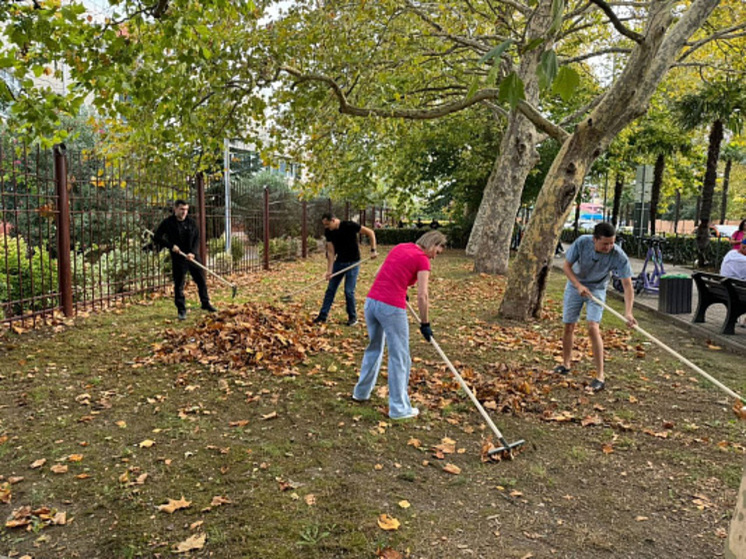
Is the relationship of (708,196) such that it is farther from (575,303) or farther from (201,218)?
(201,218)

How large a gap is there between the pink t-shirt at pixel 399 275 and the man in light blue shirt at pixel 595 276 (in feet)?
6.80

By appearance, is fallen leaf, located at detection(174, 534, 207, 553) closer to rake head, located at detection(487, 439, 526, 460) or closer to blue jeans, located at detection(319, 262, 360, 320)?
rake head, located at detection(487, 439, 526, 460)

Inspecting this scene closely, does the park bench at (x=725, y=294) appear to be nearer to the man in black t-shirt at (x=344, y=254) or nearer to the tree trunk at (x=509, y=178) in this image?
the man in black t-shirt at (x=344, y=254)

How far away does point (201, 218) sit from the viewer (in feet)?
41.1

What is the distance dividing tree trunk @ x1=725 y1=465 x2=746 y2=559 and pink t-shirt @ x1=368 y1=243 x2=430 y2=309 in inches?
114

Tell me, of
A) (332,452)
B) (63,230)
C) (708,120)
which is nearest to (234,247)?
(63,230)

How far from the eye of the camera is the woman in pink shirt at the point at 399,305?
468 centimetres

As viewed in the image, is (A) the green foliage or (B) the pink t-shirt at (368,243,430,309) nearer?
(B) the pink t-shirt at (368,243,430,309)

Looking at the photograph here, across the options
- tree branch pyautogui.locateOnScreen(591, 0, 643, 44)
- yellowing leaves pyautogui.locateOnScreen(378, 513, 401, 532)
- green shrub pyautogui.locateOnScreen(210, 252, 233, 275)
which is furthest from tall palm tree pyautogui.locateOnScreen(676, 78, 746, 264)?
yellowing leaves pyautogui.locateOnScreen(378, 513, 401, 532)

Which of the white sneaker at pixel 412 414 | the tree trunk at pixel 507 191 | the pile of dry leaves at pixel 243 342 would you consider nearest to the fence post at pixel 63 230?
the pile of dry leaves at pixel 243 342

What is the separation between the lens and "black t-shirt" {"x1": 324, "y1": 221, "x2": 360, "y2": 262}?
868 centimetres

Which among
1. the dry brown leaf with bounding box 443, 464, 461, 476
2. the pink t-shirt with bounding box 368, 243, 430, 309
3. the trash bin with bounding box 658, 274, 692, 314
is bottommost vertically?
the dry brown leaf with bounding box 443, 464, 461, 476

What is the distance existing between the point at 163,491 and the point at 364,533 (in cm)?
138

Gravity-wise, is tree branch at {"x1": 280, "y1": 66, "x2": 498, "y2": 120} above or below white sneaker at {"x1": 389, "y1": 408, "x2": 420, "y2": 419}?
above
